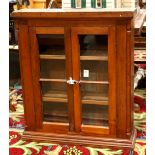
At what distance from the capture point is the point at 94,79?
2.34 m

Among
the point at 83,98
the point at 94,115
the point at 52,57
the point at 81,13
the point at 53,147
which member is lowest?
the point at 53,147

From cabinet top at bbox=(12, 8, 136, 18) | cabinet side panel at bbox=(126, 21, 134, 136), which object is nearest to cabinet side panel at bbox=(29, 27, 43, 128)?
cabinet top at bbox=(12, 8, 136, 18)

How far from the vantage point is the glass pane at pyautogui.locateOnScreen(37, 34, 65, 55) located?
7.48 ft

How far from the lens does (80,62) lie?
→ 2.30 metres

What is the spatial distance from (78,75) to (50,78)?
253mm

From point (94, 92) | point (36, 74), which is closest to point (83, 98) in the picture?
point (94, 92)

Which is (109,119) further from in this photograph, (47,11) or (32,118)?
(47,11)

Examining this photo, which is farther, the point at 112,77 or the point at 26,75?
the point at 26,75

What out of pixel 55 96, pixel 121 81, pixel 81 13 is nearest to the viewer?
pixel 81 13

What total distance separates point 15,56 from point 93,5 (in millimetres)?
1666

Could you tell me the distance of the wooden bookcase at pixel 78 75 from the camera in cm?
215

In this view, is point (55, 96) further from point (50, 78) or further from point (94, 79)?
point (94, 79)

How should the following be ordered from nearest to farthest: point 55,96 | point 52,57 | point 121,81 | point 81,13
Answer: point 81,13, point 121,81, point 52,57, point 55,96
